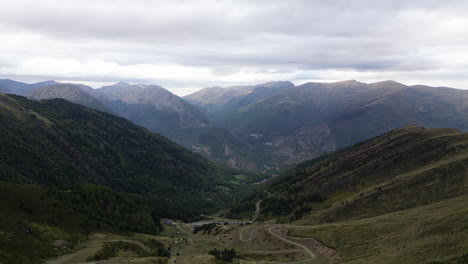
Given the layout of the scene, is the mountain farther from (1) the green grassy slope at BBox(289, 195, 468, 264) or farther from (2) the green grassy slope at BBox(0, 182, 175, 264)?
(2) the green grassy slope at BBox(0, 182, 175, 264)

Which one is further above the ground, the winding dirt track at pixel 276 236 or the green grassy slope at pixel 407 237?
the green grassy slope at pixel 407 237

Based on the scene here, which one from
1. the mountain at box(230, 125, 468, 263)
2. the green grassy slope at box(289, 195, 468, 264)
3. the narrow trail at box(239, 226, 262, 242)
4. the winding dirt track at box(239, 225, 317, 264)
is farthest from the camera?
the narrow trail at box(239, 226, 262, 242)

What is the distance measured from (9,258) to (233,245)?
104814mm

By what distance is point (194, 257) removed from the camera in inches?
5118

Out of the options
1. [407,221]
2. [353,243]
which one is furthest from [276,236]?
[407,221]

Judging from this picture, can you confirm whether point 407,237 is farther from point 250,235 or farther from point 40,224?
point 40,224

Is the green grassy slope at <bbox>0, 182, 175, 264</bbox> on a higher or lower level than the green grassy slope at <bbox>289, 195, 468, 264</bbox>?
lower

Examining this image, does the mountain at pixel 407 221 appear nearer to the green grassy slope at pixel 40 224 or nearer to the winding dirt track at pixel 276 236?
the winding dirt track at pixel 276 236

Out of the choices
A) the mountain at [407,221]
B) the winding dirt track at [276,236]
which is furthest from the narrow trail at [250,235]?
the mountain at [407,221]

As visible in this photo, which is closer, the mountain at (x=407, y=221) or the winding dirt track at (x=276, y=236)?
the mountain at (x=407, y=221)

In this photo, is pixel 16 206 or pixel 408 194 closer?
pixel 16 206

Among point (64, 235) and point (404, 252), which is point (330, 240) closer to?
point (404, 252)

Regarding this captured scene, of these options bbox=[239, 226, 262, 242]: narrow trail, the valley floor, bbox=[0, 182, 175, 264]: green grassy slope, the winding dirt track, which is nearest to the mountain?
the valley floor

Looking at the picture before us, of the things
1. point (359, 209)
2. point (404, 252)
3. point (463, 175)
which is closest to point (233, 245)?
point (359, 209)
